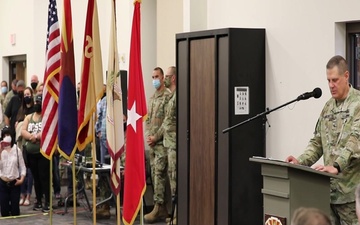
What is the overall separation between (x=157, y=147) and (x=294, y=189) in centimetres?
549

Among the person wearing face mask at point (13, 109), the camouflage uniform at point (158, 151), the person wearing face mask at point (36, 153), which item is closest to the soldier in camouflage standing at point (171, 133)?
the camouflage uniform at point (158, 151)

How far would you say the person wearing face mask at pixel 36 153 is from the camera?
13461mm

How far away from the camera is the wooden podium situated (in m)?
6.78

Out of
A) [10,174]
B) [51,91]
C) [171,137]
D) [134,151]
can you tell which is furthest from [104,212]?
[134,151]

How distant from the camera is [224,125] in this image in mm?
10266

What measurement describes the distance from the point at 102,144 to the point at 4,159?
A: 5.35 feet

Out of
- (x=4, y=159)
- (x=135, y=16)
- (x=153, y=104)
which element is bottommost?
(x=4, y=159)

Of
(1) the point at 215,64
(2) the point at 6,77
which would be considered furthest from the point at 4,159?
(2) the point at 6,77

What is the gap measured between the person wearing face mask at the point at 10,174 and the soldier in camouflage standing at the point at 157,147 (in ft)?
7.19

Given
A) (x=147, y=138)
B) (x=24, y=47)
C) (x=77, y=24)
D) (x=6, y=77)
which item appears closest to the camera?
(x=147, y=138)

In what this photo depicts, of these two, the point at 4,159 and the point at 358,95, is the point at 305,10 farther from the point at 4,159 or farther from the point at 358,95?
the point at 4,159

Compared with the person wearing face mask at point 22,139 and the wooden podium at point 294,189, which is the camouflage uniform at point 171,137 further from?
the wooden podium at point 294,189

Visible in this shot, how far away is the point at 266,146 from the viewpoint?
1039cm

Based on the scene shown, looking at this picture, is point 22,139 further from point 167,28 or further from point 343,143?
point 343,143
